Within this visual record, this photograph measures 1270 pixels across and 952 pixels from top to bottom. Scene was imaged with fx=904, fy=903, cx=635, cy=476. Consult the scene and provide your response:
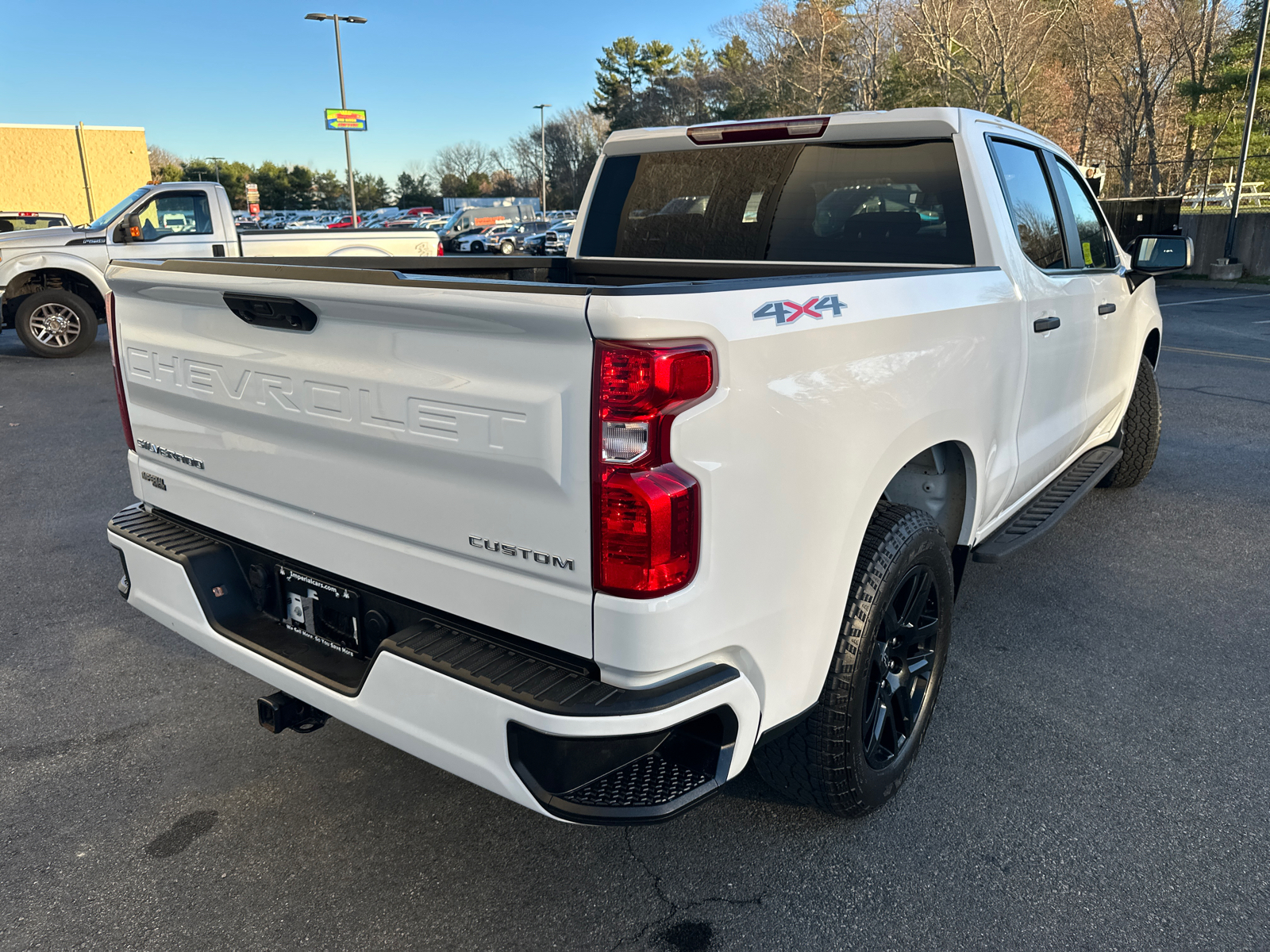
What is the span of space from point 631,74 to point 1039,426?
9042cm

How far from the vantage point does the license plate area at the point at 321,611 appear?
2.28 m

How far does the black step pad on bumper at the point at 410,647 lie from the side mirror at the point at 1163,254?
3.79 meters

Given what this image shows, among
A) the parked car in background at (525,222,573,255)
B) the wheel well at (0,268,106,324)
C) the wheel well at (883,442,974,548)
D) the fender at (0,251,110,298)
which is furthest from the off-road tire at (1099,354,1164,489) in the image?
the parked car in background at (525,222,573,255)

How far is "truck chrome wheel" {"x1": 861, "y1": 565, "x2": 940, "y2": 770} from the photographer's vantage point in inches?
101

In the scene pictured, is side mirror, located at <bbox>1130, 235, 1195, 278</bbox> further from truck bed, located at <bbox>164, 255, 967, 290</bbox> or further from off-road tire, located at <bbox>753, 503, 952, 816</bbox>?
off-road tire, located at <bbox>753, 503, 952, 816</bbox>

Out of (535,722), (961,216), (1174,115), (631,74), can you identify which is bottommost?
(535,722)

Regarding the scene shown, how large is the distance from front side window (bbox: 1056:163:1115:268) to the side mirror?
14 centimetres

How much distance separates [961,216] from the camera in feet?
10.5

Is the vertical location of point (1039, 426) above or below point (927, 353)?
below

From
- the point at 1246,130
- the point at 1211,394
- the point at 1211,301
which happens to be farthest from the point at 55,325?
the point at 1246,130

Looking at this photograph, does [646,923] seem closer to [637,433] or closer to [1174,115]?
[637,433]

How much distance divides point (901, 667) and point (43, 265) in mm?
12267

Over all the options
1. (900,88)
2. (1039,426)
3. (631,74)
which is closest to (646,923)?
(1039,426)

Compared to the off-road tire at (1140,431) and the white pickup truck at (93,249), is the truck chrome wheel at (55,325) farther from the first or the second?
the off-road tire at (1140,431)
